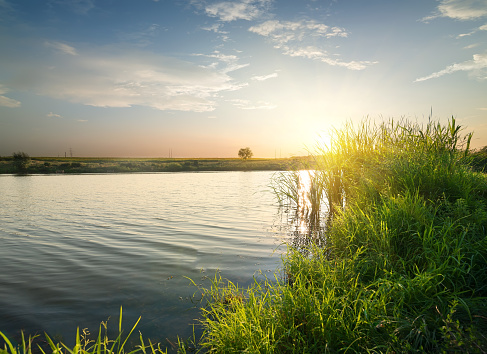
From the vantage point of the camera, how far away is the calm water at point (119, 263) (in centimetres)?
514

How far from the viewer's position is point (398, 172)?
7691 millimetres

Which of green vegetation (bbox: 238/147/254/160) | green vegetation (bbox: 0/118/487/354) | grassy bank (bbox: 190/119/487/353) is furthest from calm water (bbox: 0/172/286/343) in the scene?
green vegetation (bbox: 238/147/254/160)

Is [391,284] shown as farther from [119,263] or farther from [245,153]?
[245,153]

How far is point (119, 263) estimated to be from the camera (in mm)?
8023

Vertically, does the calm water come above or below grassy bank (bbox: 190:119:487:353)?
below

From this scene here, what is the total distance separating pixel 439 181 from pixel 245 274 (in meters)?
5.28

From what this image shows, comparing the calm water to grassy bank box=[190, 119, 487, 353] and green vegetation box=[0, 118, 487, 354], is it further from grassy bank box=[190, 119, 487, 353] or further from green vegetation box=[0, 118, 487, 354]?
grassy bank box=[190, 119, 487, 353]

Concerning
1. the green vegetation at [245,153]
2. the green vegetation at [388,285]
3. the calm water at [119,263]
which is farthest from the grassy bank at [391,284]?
the green vegetation at [245,153]

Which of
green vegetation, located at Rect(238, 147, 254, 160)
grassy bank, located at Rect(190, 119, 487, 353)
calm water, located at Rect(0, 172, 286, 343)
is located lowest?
calm water, located at Rect(0, 172, 286, 343)

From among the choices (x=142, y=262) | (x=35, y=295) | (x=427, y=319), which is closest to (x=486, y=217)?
(x=427, y=319)

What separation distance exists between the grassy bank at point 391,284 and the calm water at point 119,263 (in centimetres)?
99

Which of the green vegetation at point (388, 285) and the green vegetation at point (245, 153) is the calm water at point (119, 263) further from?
the green vegetation at point (245, 153)

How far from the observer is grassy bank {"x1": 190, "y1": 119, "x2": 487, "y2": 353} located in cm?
345

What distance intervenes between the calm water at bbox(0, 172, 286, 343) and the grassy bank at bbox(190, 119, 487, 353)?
991mm
